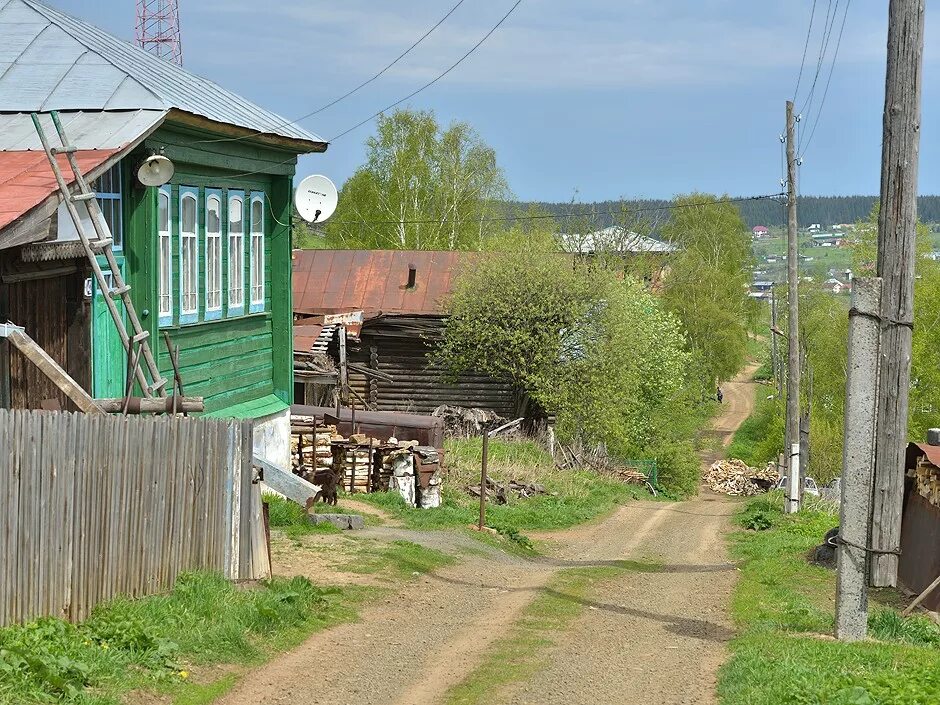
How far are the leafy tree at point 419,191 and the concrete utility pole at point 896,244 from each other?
42.4 m

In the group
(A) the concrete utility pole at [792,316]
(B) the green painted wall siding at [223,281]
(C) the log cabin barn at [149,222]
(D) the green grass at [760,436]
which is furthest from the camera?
(D) the green grass at [760,436]

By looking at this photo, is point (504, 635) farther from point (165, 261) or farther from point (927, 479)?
point (927, 479)

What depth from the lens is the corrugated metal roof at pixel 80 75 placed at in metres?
12.7

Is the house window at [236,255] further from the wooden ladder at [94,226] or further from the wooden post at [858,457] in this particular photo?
the wooden post at [858,457]

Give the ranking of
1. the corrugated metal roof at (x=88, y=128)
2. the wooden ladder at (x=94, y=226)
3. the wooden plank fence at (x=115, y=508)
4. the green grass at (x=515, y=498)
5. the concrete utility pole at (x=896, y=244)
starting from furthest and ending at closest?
the green grass at (x=515, y=498)
the corrugated metal roof at (x=88, y=128)
the wooden ladder at (x=94, y=226)
the concrete utility pole at (x=896, y=244)
the wooden plank fence at (x=115, y=508)

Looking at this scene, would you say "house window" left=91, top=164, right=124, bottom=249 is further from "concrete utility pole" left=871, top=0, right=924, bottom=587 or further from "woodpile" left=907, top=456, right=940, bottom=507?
"woodpile" left=907, top=456, right=940, bottom=507

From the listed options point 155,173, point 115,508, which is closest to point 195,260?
point 155,173

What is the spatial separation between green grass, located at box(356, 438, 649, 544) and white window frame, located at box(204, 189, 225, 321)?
14.1 ft

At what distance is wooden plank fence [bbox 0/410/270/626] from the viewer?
7.47m

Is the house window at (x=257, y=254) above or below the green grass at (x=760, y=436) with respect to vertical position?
above

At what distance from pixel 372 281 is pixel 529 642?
24147mm

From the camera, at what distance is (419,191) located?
52.8 meters

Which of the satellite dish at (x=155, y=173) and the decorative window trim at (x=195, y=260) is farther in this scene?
the decorative window trim at (x=195, y=260)

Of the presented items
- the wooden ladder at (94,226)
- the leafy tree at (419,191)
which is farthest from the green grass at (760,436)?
the wooden ladder at (94,226)
